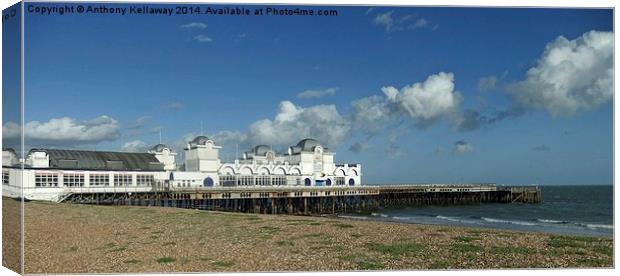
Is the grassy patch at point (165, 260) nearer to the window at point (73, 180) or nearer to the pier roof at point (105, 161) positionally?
the pier roof at point (105, 161)

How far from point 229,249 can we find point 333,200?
23.9 meters

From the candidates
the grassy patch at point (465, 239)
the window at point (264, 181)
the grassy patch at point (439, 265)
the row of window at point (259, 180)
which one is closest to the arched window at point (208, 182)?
the row of window at point (259, 180)

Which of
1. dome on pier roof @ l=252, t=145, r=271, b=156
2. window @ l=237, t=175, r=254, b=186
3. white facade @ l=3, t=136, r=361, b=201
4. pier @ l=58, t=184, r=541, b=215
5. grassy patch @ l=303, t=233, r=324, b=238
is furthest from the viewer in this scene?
window @ l=237, t=175, r=254, b=186

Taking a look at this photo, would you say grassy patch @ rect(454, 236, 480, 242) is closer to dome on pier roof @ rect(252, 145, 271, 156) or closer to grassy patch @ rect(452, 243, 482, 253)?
grassy patch @ rect(452, 243, 482, 253)

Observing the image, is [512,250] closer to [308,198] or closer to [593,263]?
[593,263]

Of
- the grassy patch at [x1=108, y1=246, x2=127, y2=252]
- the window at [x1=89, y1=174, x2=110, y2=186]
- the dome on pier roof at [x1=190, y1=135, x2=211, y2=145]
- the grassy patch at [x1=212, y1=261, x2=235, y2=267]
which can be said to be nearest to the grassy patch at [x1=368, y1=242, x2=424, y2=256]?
the grassy patch at [x1=212, y1=261, x2=235, y2=267]

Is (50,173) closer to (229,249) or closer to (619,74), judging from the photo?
(229,249)

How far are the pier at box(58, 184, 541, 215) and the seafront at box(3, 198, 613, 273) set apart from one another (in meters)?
9.82

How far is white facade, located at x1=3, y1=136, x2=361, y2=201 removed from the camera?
21047 millimetres

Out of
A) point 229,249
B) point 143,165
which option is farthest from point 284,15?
point 143,165

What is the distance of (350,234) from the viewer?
14.5m

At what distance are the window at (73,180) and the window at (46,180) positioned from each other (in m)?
1.20

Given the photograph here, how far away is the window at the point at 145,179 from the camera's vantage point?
26.9 meters

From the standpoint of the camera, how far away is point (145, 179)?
27.2 metres
